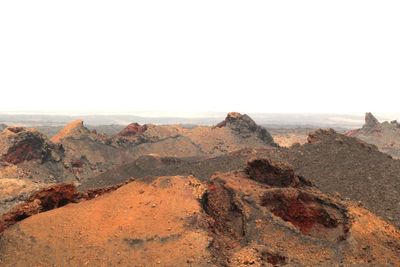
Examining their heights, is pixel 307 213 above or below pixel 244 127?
below

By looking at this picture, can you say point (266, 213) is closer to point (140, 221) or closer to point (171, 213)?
point (171, 213)

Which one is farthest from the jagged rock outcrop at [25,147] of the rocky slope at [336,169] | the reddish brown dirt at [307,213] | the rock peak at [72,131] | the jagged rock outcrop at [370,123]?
the jagged rock outcrop at [370,123]

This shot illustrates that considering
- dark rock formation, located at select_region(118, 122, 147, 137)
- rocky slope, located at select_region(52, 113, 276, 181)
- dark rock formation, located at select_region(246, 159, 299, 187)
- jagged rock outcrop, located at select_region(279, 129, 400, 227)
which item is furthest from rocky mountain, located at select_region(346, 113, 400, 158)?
dark rock formation, located at select_region(246, 159, 299, 187)

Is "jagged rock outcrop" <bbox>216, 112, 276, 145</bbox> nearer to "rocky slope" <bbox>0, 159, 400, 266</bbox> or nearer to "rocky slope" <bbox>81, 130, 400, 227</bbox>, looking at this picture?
"rocky slope" <bbox>81, 130, 400, 227</bbox>

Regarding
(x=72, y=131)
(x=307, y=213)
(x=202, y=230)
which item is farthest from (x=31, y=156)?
(x=307, y=213)

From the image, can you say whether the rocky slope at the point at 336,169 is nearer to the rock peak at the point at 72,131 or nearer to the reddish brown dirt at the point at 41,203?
the reddish brown dirt at the point at 41,203

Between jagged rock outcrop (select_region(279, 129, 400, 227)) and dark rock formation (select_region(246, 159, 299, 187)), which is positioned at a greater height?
dark rock formation (select_region(246, 159, 299, 187))

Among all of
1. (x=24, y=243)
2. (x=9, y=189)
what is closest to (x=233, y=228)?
(x=24, y=243)

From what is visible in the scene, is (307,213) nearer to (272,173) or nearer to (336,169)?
(272,173)
